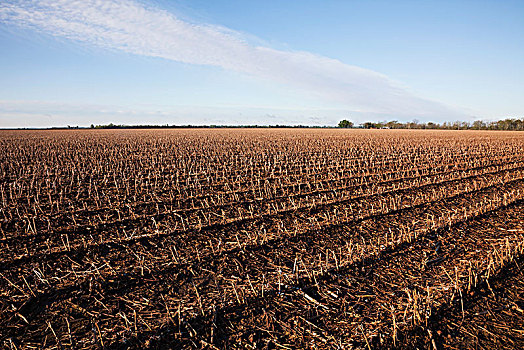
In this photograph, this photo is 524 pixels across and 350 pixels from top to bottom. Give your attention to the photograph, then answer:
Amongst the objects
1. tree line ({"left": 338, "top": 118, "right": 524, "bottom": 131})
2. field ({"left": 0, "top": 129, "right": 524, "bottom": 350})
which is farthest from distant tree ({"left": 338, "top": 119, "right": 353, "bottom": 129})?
field ({"left": 0, "top": 129, "right": 524, "bottom": 350})

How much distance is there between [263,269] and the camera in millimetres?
4863

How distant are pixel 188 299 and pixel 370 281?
2458 millimetres

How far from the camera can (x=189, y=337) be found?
11.3 feet

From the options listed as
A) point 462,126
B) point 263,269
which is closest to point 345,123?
point 462,126

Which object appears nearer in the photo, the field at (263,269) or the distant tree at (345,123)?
the field at (263,269)

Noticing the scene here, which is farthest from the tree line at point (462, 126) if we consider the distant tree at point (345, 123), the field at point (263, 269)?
the field at point (263, 269)

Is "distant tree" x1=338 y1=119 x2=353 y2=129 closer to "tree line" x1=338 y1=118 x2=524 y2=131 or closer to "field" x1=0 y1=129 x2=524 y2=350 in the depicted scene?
"tree line" x1=338 y1=118 x2=524 y2=131

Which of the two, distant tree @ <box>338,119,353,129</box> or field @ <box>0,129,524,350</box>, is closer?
field @ <box>0,129,524,350</box>

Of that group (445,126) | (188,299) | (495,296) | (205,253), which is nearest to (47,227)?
(205,253)

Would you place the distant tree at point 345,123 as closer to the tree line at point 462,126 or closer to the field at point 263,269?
the tree line at point 462,126

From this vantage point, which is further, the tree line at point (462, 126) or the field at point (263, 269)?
the tree line at point (462, 126)

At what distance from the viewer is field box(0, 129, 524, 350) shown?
3.50 m

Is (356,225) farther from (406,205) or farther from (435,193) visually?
(435,193)

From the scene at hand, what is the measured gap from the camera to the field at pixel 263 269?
350cm
